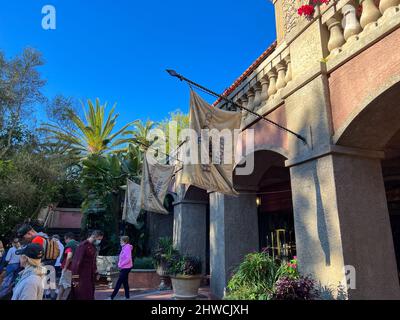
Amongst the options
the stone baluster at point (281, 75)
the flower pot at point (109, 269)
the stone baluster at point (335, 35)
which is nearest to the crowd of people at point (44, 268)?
the flower pot at point (109, 269)

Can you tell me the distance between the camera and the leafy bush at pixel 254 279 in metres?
4.82

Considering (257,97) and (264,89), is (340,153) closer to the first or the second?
(264,89)

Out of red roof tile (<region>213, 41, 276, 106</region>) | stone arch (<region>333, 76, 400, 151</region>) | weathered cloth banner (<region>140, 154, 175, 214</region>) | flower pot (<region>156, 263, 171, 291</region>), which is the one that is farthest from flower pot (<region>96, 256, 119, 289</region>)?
stone arch (<region>333, 76, 400, 151</region>)

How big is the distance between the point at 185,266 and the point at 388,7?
24.9 ft

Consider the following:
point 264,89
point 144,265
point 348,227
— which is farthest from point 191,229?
point 348,227

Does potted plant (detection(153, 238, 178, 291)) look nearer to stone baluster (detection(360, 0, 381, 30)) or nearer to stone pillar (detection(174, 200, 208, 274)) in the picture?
stone pillar (detection(174, 200, 208, 274))

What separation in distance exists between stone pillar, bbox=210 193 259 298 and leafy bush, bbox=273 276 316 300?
3416 millimetres

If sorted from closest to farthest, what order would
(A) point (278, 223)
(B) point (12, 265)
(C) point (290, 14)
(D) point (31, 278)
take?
(D) point (31, 278) → (B) point (12, 265) → (C) point (290, 14) → (A) point (278, 223)

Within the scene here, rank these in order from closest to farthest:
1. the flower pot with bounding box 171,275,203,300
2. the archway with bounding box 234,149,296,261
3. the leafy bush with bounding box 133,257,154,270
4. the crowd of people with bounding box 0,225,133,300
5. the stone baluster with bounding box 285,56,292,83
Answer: the crowd of people with bounding box 0,225,133,300 < the stone baluster with bounding box 285,56,292,83 < the archway with bounding box 234,149,296,261 < the flower pot with bounding box 171,275,203,300 < the leafy bush with bounding box 133,257,154,270

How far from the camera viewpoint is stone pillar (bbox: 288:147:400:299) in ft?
14.1

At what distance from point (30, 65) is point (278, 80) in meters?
16.3

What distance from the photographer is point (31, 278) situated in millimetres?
3146

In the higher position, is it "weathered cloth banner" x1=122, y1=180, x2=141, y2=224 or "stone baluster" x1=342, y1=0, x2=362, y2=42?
"stone baluster" x1=342, y1=0, x2=362, y2=42

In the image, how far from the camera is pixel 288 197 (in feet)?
30.2
